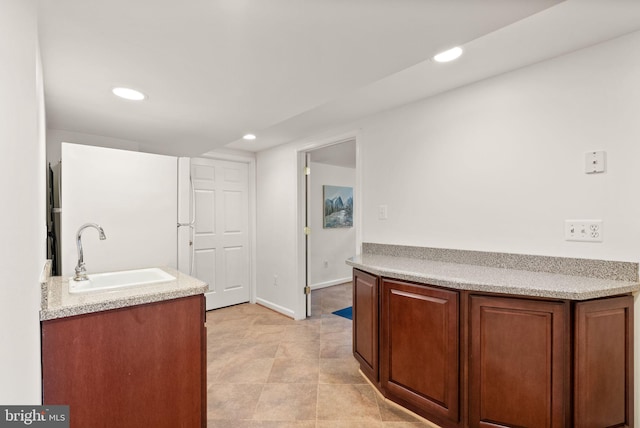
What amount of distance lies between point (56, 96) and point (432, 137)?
8.07ft

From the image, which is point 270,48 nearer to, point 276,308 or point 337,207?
point 276,308

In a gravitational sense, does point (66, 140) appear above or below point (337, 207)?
above

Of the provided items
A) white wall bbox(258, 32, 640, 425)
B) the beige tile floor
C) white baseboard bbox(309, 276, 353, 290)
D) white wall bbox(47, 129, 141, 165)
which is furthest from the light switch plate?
white baseboard bbox(309, 276, 353, 290)

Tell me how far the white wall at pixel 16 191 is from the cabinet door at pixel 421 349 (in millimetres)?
1659

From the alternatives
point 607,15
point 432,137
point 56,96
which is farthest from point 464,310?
point 56,96

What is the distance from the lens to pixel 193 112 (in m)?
1.96

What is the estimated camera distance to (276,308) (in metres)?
3.81

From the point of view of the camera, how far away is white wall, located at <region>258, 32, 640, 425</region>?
5.08 ft

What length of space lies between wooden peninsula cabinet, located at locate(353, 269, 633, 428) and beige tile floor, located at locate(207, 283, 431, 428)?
373mm

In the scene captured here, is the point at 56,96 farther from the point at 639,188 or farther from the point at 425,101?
the point at 639,188

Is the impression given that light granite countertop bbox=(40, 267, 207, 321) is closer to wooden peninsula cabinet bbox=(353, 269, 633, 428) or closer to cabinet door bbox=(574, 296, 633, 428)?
wooden peninsula cabinet bbox=(353, 269, 633, 428)

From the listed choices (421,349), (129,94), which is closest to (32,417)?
(129,94)

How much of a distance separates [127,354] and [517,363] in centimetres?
184

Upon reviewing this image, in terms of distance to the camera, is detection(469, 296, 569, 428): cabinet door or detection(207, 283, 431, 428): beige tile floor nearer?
detection(469, 296, 569, 428): cabinet door
